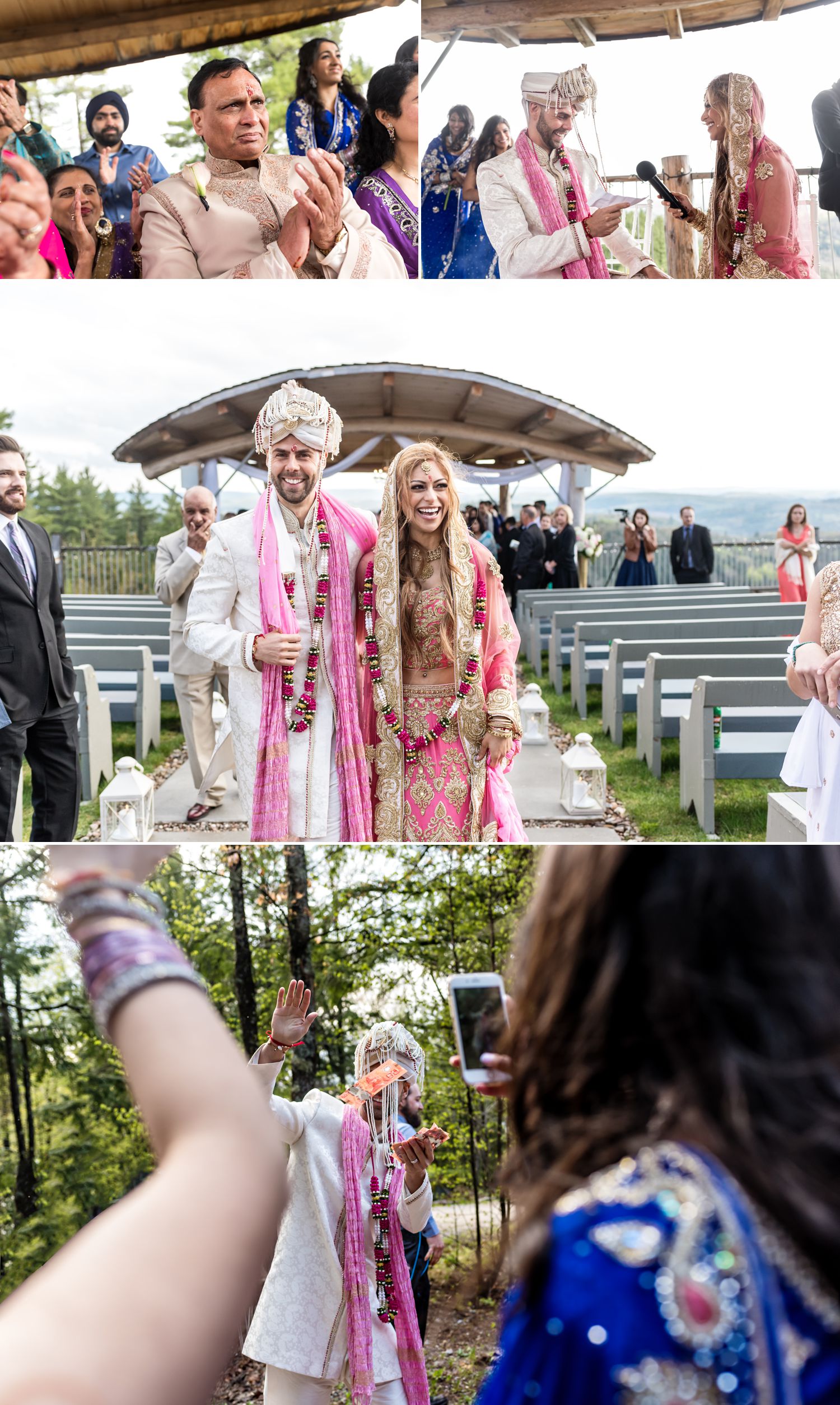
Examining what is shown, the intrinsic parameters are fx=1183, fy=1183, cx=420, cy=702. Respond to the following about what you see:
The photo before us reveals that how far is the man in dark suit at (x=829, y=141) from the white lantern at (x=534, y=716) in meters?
1.70

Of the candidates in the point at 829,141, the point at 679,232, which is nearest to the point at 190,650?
the point at 679,232

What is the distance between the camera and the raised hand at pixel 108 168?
3.54m

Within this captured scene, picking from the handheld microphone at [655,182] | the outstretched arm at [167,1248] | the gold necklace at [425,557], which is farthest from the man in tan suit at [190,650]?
the outstretched arm at [167,1248]

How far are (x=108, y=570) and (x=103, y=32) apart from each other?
5.21 ft

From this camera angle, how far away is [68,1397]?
29.0 inches

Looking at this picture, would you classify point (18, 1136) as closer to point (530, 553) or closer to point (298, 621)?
point (298, 621)

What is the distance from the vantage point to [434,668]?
3.44 meters

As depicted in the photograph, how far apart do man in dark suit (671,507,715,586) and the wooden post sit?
75 cm

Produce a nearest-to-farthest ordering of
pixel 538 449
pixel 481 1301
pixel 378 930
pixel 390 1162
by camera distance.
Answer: pixel 481 1301, pixel 390 1162, pixel 378 930, pixel 538 449

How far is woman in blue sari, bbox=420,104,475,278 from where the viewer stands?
347 centimetres

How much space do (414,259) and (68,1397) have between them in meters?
3.30

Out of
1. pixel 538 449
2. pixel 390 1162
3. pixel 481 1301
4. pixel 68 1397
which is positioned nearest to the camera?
pixel 68 1397

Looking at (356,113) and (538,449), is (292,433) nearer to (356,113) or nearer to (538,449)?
(538,449)

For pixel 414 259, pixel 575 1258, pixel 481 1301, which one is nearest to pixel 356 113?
pixel 414 259
